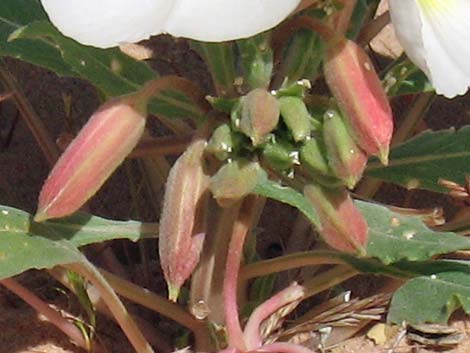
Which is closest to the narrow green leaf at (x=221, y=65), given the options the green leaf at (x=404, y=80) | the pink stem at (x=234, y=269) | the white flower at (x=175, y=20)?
the pink stem at (x=234, y=269)

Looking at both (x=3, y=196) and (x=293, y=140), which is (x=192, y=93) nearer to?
(x=293, y=140)

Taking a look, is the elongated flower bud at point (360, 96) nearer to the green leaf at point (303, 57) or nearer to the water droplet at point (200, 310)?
the green leaf at point (303, 57)

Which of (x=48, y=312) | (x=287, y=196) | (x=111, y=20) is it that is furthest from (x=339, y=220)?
(x=48, y=312)

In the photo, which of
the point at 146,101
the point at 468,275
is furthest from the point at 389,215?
the point at 146,101

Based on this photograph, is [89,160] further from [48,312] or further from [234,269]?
[48,312]

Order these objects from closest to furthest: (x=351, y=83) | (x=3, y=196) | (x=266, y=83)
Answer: (x=351, y=83) → (x=266, y=83) → (x=3, y=196)

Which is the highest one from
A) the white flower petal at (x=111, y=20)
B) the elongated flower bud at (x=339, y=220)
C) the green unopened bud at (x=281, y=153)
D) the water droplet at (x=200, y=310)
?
the white flower petal at (x=111, y=20)

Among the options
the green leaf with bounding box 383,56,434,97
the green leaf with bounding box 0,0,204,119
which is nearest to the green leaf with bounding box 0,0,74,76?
the green leaf with bounding box 0,0,204,119
